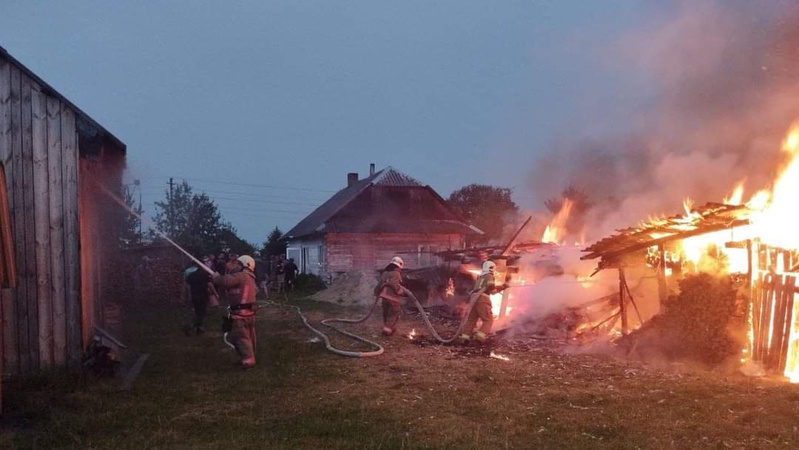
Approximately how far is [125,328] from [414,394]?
9355 millimetres

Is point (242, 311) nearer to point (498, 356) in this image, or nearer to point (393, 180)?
point (498, 356)

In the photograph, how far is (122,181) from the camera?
536 inches

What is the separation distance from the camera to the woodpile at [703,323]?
31.1 ft

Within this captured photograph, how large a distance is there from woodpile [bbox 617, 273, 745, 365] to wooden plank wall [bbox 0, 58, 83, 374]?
9020 mm

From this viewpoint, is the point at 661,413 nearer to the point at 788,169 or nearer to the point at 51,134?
the point at 788,169

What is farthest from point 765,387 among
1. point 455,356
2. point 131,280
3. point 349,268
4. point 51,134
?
point 349,268

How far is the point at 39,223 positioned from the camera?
851cm

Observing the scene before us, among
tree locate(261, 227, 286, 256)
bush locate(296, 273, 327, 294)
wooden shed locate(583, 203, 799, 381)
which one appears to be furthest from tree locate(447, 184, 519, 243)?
wooden shed locate(583, 203, 799, 381)

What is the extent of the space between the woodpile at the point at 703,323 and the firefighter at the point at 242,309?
259 inches

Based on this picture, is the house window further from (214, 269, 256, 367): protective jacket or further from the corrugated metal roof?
the corrugated metal roof

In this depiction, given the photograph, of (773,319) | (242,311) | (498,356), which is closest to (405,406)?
(242,311)

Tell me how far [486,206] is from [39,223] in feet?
140

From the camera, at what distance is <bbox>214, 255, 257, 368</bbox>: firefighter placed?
31.7 feet

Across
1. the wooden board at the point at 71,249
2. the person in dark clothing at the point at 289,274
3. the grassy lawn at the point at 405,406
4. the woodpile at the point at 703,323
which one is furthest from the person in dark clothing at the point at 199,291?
the person in dark clothing at the point at 289,274
